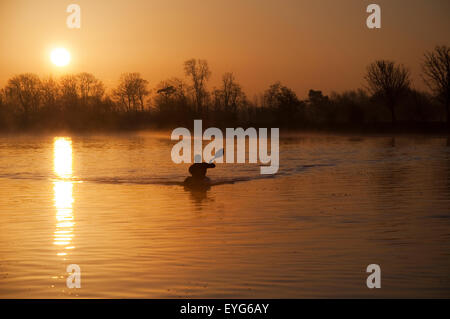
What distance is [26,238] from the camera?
11625 millimetres

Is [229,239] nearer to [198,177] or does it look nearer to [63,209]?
[63,209]

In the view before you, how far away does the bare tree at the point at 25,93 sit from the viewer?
428 ft

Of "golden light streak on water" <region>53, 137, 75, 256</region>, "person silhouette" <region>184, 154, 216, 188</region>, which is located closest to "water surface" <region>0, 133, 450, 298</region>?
"golden light streak on water" <region>53, 137, 75, 256</region>

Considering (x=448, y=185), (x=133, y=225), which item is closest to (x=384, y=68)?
(x=448, y=185)

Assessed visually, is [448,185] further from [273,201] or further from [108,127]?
[108,127]

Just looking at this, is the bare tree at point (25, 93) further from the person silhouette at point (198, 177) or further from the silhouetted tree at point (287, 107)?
the person silhouette at point (198, 177)

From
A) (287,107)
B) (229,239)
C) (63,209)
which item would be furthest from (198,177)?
(287,107)

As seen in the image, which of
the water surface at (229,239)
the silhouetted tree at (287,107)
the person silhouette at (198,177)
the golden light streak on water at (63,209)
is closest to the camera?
the water surface at (229,239)

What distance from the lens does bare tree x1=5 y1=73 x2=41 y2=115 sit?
428 feet

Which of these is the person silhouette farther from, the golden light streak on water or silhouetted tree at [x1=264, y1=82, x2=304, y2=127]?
silhouetted tree at [x1=264, y1=82, x2=304, y2=127]

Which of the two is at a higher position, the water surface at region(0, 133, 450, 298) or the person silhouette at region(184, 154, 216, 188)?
the person silhouette at region(184, 154, 216, 188)

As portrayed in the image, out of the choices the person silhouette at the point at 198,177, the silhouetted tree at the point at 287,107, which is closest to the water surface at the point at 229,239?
the person silhouette at the point at 198,177

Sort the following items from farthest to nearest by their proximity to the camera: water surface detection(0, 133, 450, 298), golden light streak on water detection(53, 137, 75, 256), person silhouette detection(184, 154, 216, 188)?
person silhouette detection(184, 154, 216, 188)
golden light streak on water detection(53, 137, 75, 256)
water surface detection(0, 133, 450, 298)
